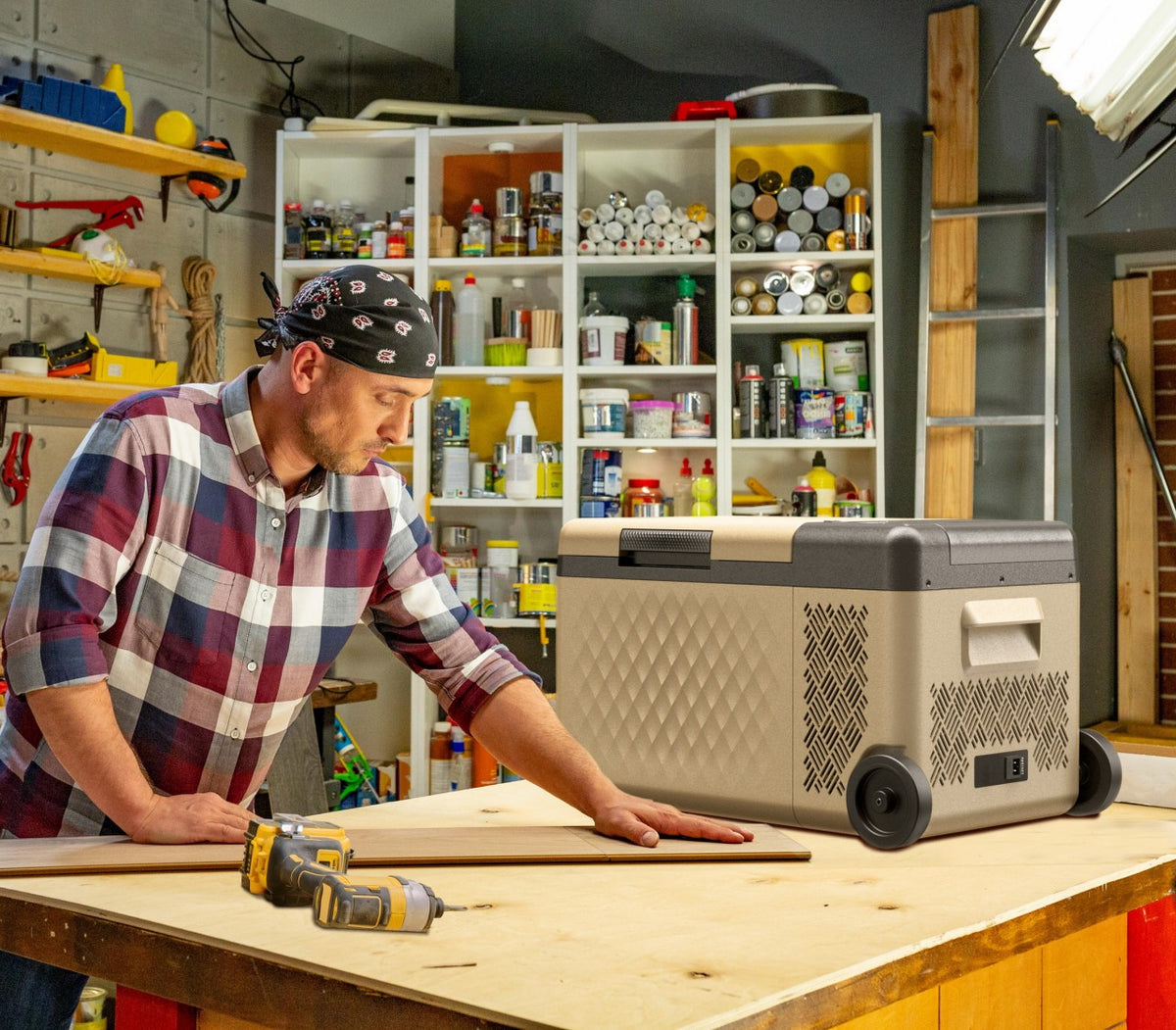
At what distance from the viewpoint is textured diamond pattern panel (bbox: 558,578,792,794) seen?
1446 millimetres

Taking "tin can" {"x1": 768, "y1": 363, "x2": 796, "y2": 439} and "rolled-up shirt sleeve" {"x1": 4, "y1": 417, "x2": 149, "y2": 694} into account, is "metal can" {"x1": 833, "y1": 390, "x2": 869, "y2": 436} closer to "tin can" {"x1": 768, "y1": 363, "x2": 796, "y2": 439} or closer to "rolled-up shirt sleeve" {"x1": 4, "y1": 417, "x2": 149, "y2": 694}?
"tin can" {"x1": 768, "y1": 363, "x2": 796, "y2": 439}

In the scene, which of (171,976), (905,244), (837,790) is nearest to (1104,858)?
(837,790)

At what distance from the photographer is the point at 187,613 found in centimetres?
158

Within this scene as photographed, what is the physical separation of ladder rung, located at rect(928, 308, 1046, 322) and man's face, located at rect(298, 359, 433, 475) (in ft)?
8.46


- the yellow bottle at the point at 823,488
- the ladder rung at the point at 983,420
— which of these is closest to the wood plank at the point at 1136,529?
the ladder rung at the point at 983,420

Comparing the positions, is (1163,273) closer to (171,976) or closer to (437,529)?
(437,529)

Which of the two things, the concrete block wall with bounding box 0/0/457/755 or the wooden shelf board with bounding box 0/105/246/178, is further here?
the concrete block wall with bounding box 0/0/457/755

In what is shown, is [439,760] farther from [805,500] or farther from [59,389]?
[59,389]

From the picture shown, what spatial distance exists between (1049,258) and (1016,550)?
251cm

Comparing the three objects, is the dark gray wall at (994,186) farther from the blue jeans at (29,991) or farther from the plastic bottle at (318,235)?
the blue jeans at (29,991)

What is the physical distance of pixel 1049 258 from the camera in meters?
3.68

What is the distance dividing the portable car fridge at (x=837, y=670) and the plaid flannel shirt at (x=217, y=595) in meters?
0.19

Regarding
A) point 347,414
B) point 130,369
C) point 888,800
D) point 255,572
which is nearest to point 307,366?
point 347,414

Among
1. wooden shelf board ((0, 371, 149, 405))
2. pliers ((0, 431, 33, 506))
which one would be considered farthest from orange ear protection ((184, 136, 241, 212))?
pliers ((0, 431, 33, 506))
